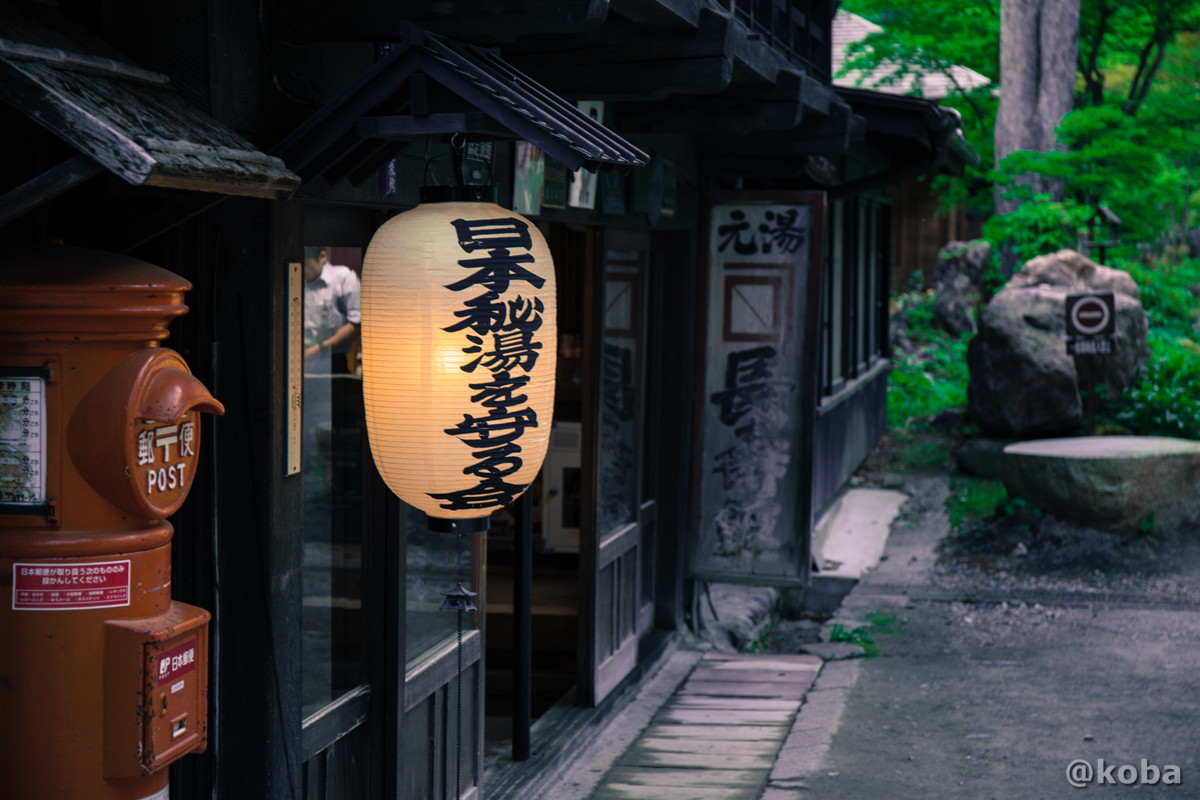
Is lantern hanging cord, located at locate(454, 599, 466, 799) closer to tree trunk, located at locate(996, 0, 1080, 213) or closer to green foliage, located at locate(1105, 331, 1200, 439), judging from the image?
green foliage, located at locate(1105, 331, 1200, 439)

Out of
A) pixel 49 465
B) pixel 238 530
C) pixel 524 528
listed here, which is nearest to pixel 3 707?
pixel 49 465

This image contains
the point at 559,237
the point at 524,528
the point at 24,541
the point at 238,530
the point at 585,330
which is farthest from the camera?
the point at 559,237

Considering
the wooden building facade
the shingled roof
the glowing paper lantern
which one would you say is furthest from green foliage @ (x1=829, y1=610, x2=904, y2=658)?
the shingled roof

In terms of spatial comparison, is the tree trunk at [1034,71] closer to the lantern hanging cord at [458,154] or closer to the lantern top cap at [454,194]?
the lantern hanging cord at [458,154]

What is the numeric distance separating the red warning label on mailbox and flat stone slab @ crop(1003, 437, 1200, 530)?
11.1 meters

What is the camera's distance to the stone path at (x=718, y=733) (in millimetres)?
7676

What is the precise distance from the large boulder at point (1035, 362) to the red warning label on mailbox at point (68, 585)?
13784 mm

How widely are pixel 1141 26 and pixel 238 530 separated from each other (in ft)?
74.6

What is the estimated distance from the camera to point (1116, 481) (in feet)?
42.2

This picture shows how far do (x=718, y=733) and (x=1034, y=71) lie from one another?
55.7 feet

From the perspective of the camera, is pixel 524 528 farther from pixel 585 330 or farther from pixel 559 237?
pixel 559 237

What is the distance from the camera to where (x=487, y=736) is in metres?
8.58

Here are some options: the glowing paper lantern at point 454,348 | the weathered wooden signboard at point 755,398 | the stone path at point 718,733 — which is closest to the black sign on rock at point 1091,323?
the stone path at point 718,733

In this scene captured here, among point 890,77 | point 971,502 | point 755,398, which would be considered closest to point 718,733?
point 755,398
